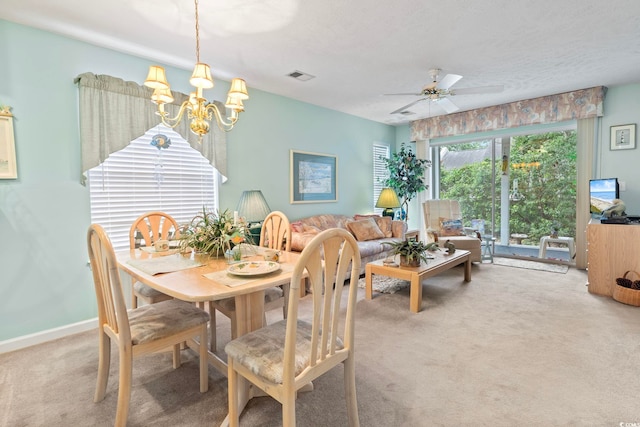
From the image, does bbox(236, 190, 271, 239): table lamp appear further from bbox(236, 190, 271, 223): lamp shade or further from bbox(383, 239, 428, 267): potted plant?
bbox(383, 239, 428, 267): potted plant

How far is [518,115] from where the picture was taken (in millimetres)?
4812

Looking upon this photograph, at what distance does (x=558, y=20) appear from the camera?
249 centimetres

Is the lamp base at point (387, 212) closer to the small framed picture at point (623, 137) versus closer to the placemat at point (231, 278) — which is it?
the small framed picture at point (623, 137)

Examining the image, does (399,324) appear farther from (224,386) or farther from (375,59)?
(375,59)

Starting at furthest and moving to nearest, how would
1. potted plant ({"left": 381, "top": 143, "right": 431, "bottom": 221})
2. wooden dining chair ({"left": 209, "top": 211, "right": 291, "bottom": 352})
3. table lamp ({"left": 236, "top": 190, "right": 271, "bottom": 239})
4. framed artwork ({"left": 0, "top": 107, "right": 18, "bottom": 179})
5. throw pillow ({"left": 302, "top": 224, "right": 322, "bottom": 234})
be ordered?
potted plant ({"left": 381, "top": 143, "right": 431, "bottom": 221}) → throw pillow ({"left": 302, "top": 224, "right": 322, "bottom": 234}) → table lamp ({"left": 236, "top": 190, "right": 271, "bottom": 239}) → framed artwork ({"left": 0, "top": 107, "right": 18, "bottom": 179}) → wooden dining chair ({"left": 209, "top": 211, "right": 291, "bottom": 352})

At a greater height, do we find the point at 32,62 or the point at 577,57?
the point at 577,57

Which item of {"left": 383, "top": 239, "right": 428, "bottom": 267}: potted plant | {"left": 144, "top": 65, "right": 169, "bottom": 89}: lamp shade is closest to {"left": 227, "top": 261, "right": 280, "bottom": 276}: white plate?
{"left": 144, "top": 65, "right": 169, "bottom": 89}: lamp shade

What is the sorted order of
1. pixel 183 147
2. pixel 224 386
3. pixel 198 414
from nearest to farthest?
1. pixel 198 414
2. pixel 224 386
3. pixel 183 147

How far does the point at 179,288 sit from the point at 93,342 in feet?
5.81

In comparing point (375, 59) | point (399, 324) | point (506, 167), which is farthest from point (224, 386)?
point (506, 167)

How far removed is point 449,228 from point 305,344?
4.27m

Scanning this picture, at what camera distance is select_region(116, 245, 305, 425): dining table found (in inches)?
56.8

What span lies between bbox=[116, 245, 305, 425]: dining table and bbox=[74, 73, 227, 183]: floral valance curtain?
1.27 meters

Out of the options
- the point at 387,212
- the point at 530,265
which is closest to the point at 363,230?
the point at 387,212
